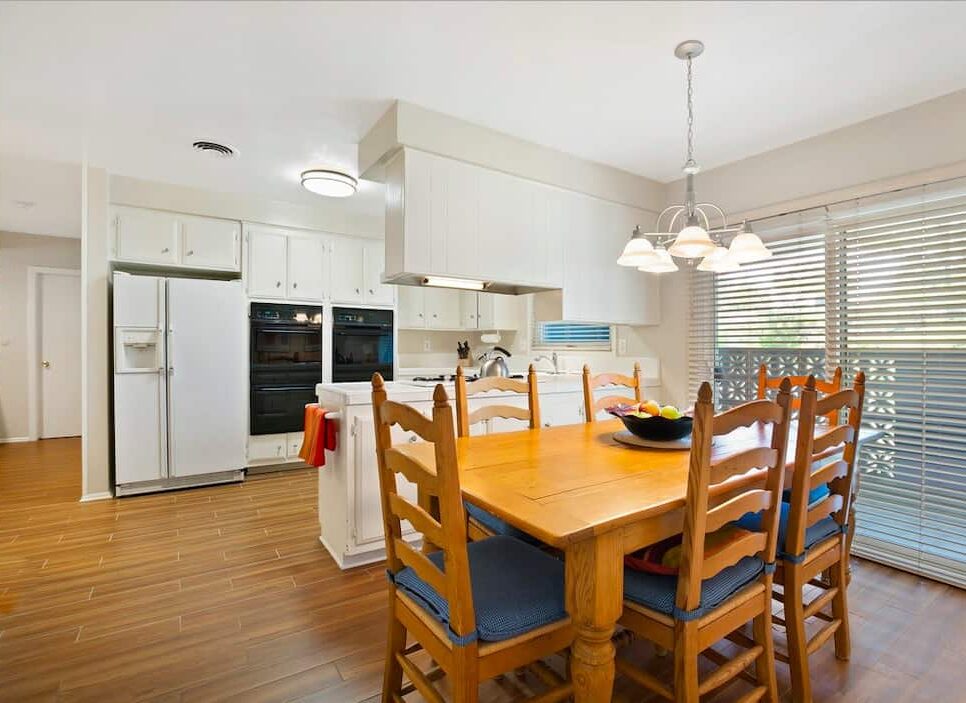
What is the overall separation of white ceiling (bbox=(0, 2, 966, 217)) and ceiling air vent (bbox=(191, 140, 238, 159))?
7cm

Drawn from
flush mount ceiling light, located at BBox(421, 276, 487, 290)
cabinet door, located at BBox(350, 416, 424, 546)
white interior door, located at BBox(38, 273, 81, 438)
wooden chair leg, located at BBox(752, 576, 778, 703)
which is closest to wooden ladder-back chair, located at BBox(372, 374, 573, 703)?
wooden chair leg, located at BBox(752, 576, 778, 703)

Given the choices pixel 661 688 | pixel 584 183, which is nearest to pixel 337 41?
pixel 584 183

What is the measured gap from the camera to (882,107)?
8.20 feet

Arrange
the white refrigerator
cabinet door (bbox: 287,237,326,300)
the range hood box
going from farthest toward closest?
1. cabinet door (bbox: 287,237,326,300)
2. the white refrigerator
3. the range hood box

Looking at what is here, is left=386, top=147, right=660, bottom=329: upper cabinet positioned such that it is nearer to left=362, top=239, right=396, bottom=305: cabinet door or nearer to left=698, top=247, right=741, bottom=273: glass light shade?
left=698, top=247, right=741, bottom=273: glass light shade

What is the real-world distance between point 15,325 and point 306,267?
4007mm

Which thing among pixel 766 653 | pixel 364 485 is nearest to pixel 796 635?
pixel 766 653

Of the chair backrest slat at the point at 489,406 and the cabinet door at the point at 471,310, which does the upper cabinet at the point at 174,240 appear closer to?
the cabinet door at the point at 471,310

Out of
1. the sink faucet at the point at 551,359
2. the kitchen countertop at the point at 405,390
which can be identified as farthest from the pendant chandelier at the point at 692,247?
the sink faucet at the point at 551,359

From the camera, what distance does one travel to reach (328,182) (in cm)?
346

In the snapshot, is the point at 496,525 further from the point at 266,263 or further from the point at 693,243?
the point at 266,263

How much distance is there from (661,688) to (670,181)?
3.42m

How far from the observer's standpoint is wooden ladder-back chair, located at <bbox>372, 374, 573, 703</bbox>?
108cm

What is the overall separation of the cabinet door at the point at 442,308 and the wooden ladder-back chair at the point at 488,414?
310 cm
